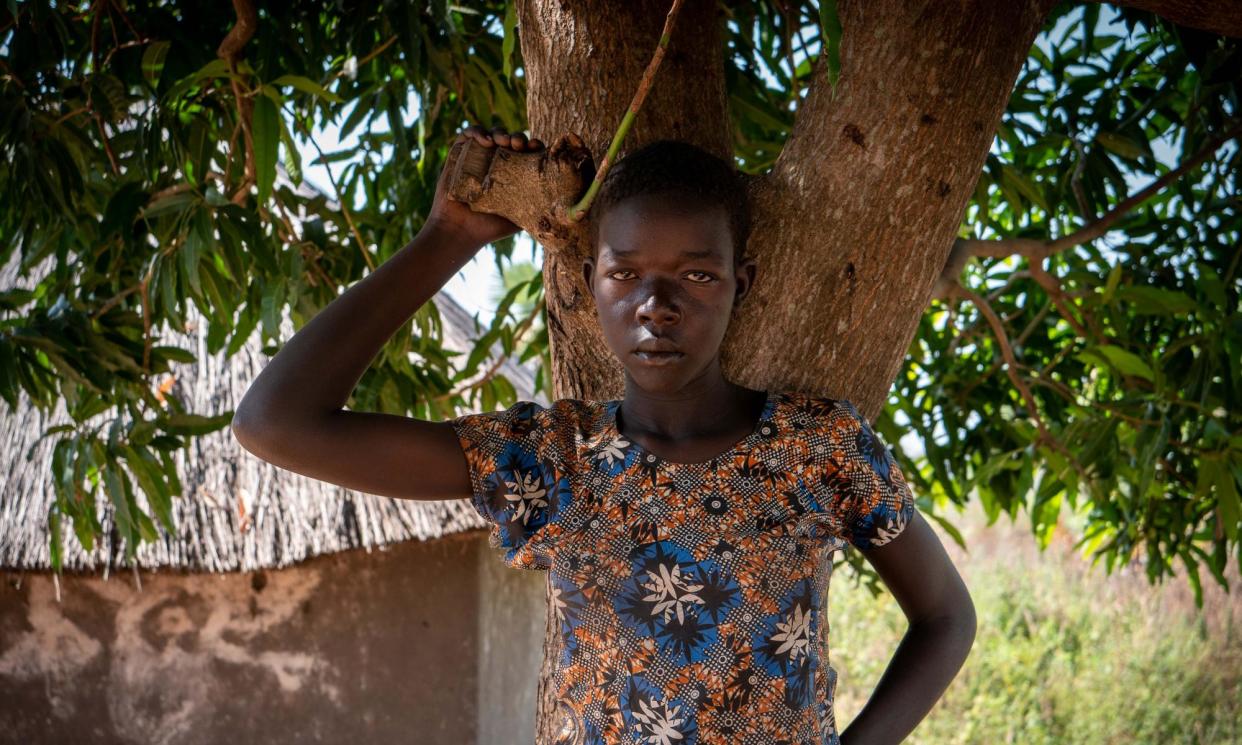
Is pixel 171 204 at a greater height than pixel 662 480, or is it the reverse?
pixel 171 204

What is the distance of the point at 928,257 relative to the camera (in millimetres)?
1611

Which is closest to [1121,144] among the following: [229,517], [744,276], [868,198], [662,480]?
[868,198]

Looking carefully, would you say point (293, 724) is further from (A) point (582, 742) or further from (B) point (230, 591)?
(A) point (582, 742)

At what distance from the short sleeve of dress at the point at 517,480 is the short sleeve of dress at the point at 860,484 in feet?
1.06

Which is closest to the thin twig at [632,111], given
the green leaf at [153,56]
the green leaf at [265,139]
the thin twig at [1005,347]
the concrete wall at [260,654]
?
the green leaf at [265,139]

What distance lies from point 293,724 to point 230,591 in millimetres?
690

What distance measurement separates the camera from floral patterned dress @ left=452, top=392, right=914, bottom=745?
4.42 ft

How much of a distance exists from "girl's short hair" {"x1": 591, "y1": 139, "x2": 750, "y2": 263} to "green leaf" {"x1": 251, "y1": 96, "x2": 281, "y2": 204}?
0.65 m

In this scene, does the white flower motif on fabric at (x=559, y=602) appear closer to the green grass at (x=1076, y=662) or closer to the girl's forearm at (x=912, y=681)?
the girl's forearm at (x=912, y=681)

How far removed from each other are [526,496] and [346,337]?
303mm

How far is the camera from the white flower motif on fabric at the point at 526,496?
1.44 metres

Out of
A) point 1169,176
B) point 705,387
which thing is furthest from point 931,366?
point 705,387

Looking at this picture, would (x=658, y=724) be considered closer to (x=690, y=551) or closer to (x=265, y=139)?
(x=690, y=551)

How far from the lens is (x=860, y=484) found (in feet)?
4.70
